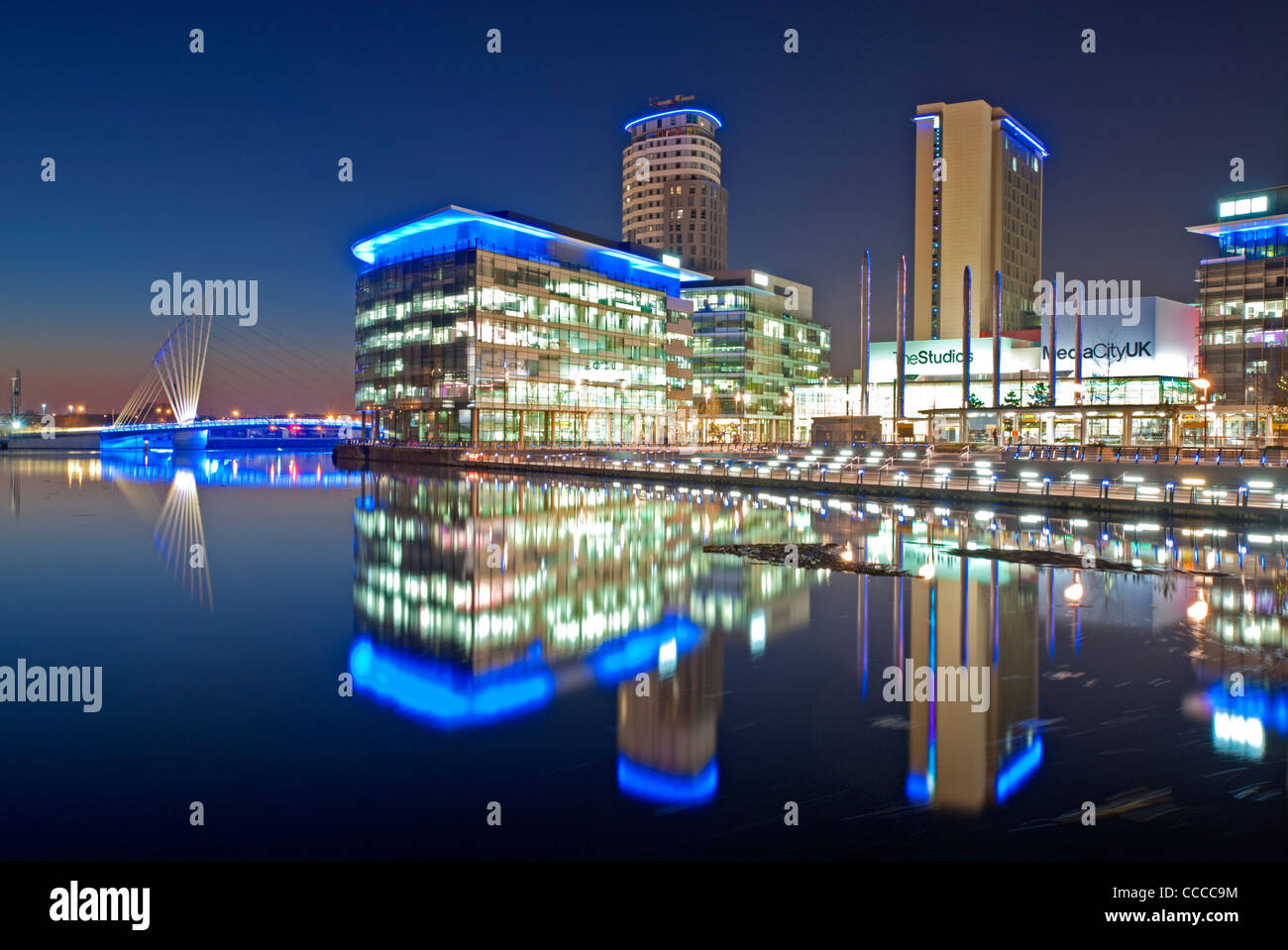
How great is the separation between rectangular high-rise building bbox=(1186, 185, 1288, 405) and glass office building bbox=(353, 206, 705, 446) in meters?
62.6

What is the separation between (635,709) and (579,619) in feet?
15.9

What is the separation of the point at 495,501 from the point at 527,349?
192ft

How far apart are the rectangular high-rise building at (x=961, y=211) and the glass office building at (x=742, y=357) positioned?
24821 mm

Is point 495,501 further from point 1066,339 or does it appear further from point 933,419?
point 1066,339

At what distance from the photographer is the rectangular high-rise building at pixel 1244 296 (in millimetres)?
93938

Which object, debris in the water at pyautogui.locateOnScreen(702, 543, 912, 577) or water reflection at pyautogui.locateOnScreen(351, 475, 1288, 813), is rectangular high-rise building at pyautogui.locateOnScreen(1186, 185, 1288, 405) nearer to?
water reflection at pyautogui.locateOnScreen(351, 475, 1288, 813)

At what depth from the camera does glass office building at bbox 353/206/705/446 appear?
9231cm

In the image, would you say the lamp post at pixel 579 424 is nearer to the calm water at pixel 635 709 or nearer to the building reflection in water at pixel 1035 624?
the building reflection in water at pixel 1035 624

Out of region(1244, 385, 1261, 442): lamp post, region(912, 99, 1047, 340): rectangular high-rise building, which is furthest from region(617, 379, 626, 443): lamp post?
region(1244, 385, 1261, 442): lamp post

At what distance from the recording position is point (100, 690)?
11.4 meters

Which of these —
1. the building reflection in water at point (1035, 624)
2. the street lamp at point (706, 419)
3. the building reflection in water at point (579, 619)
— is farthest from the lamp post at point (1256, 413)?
the building reflection in water at point (579, 619)
